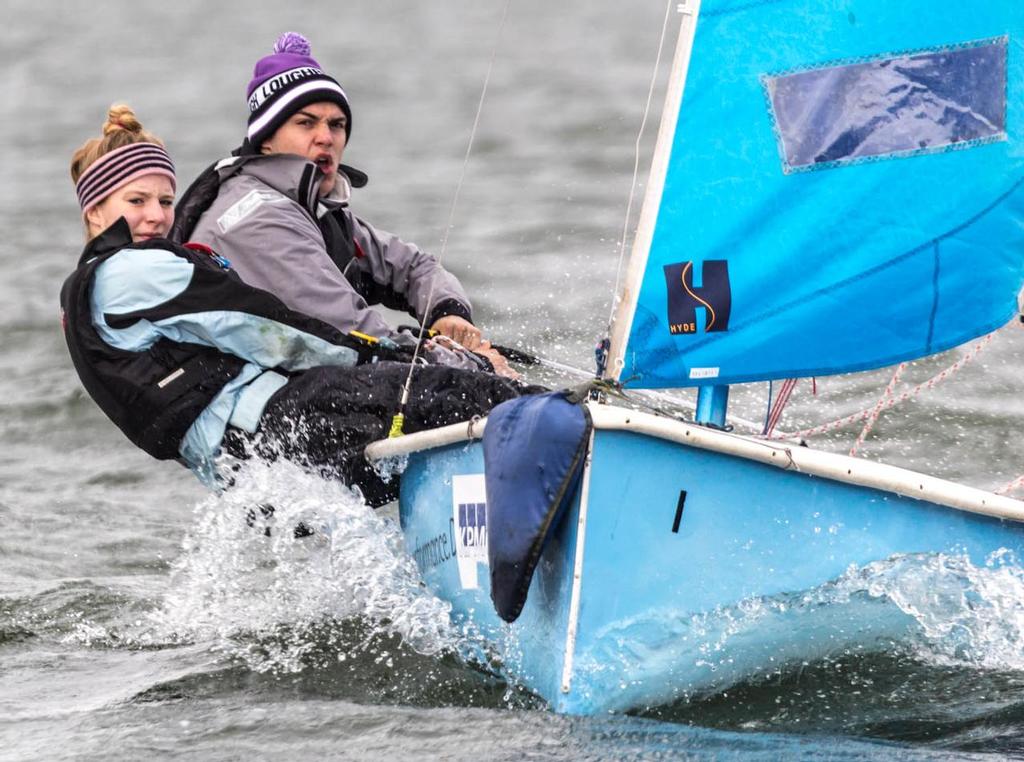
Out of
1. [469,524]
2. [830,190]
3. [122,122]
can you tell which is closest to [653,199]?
[830,190]

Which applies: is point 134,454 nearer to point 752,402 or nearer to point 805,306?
point 752,402

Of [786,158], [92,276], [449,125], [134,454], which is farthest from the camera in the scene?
[449,125]

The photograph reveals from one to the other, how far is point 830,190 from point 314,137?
58.8 inches

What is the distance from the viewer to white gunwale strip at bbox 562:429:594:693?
3.12 meters

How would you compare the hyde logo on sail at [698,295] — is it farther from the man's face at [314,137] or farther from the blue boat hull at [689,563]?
the man's face at [314,137]

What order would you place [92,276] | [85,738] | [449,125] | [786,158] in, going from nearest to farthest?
[85,738], [786,158], [92,276], [449,125]

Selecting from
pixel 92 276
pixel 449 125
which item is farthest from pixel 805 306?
pixel 449 125

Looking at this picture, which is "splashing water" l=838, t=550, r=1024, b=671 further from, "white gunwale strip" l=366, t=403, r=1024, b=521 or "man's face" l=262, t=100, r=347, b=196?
"man's face" l=262, t=100, r=347, b=196

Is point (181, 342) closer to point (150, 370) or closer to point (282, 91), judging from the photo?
point (150, 370)

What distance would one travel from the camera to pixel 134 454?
23.4 ft

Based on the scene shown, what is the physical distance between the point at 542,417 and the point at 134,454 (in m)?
4.32

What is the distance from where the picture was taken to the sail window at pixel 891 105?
358cm

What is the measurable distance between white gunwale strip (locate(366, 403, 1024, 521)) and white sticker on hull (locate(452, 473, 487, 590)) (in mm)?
94

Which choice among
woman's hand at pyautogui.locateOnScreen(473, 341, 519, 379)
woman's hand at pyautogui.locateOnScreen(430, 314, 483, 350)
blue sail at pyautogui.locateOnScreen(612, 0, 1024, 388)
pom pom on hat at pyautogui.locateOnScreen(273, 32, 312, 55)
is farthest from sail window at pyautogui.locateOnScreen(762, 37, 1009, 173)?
pom pom on hat at pyautogui.locateOnScreen(273, 32, 312, 55)
